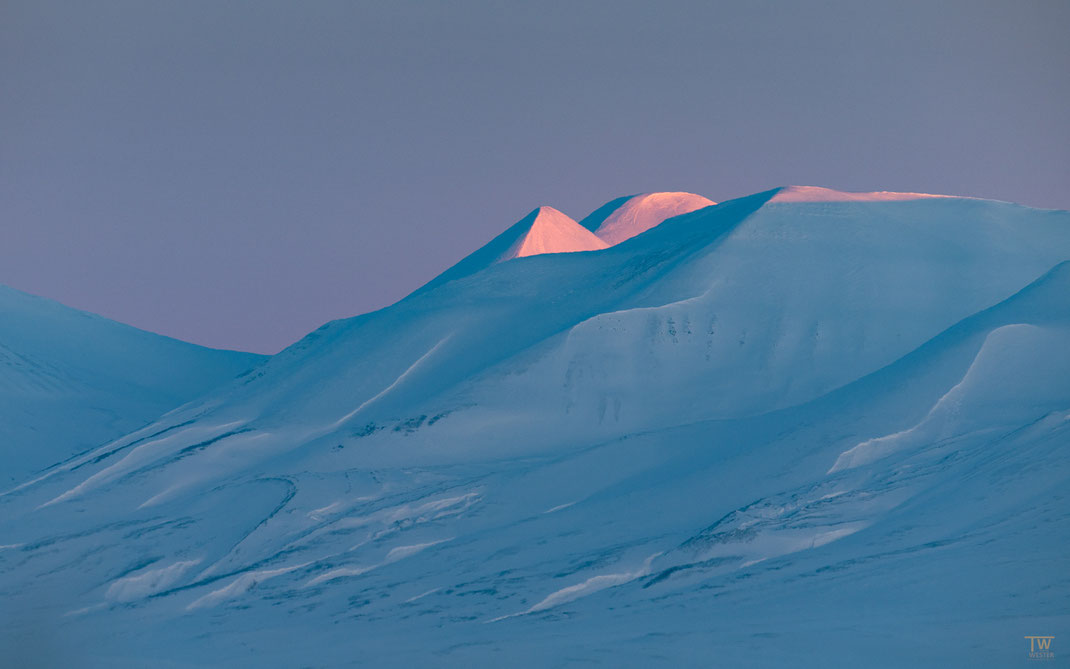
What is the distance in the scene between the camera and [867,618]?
23.1 m

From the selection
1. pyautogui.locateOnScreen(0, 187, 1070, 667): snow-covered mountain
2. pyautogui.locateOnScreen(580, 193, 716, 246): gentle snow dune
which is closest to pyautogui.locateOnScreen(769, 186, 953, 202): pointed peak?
pyautogui.locateOnScreen(0, 187, 1070, 667): snow-covered mountain

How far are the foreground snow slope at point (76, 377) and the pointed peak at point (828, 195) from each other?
87.5 ft

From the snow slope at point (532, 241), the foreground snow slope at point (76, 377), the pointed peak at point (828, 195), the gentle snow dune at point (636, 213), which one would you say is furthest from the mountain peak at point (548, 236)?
the pointed peak at point (828, 195)

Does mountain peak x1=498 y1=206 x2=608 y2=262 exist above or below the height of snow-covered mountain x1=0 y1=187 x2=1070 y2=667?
above

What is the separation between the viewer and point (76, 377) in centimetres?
6419

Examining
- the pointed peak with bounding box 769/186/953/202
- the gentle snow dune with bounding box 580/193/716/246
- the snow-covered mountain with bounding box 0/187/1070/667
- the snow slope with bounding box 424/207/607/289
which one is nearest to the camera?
the snow-covered mountain with bounding box 0/187/1070/667

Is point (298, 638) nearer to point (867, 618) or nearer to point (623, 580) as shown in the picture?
point (623, 580)

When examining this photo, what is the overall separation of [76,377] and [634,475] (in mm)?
38261

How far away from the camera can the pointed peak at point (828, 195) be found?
4644 centimetres

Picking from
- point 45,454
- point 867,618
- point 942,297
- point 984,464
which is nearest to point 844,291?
point 942,297

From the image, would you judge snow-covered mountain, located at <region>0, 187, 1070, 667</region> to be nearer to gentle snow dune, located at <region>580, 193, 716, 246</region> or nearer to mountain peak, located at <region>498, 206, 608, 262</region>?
mountain peak, located at <region>498, 206, 608, 262</region>

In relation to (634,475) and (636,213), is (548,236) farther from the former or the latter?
(634,475)

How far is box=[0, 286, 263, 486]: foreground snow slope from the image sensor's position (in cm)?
5394

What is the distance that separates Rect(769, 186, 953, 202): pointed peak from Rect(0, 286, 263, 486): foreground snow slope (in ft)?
87.5
